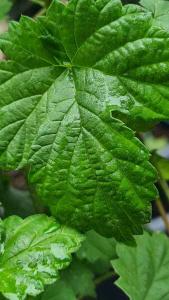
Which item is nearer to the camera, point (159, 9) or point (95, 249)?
point (159, 9)

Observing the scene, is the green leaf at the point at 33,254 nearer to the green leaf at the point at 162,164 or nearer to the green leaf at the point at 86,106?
the green leaf at the point at 86,106

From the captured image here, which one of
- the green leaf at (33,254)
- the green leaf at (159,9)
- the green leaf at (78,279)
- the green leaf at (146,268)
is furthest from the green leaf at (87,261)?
the green leaf at (159,9)

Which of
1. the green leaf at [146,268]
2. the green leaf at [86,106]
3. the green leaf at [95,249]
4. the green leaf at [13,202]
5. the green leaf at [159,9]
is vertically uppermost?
the green leaf at [159,9]

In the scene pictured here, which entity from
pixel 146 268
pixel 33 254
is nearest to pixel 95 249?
pixel 146 268

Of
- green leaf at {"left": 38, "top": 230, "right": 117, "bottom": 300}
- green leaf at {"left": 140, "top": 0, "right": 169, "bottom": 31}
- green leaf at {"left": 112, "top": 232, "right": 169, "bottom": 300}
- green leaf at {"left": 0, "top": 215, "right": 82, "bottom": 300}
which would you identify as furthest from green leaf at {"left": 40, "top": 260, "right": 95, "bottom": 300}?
green leaf at {"left": 140, "top": 0, "right": 169, "bottom": 31}

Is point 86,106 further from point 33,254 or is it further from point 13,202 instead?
point 13,202
